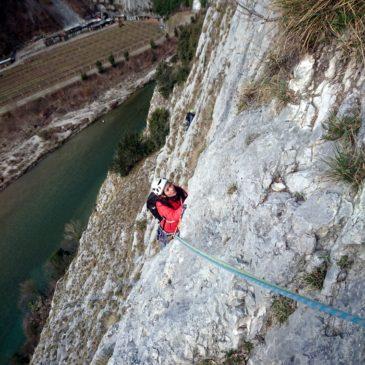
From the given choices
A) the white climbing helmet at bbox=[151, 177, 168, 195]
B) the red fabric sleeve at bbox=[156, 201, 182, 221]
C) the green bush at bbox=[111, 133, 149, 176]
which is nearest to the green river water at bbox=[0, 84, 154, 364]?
the green bush at bbox=[111, 133, 149, 176]

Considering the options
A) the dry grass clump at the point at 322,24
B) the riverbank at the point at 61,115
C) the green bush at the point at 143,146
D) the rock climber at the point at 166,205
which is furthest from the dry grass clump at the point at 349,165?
the riverbank at the point at 61,115

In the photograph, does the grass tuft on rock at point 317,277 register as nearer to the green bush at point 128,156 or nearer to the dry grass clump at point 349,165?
the dry grass clump at point 349,165

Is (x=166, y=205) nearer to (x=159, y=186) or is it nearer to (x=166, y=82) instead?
(x=159, y=186)

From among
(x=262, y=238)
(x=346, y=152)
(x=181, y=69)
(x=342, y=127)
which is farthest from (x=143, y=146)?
(x=346, y=152)

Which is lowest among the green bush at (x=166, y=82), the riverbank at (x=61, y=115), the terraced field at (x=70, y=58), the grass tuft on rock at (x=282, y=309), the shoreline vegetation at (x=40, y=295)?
the shoreline vegetation at (x=40, y=295)

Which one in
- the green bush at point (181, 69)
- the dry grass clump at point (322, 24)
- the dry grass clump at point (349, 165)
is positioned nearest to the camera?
the dry grass clump at point (349, 165)
